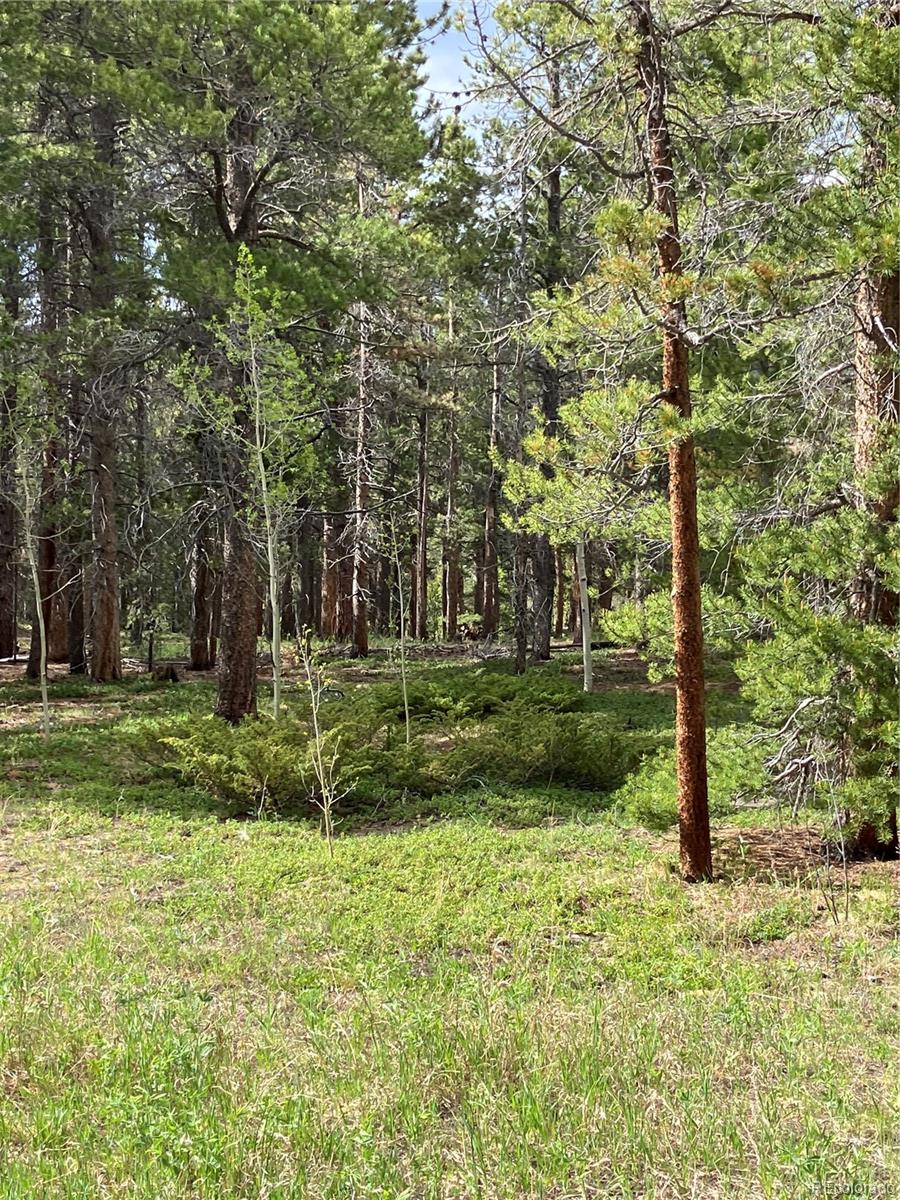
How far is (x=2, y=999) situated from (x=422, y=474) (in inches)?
781

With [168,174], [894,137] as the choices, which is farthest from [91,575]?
[894,137]

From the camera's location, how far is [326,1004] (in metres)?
4.28

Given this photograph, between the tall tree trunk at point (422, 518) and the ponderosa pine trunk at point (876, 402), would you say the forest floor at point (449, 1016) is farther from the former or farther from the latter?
the tall tree trunk at point (422, 518)

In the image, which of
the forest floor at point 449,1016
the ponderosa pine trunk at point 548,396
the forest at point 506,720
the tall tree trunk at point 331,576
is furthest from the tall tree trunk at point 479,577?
the forest floor at point 449,1016

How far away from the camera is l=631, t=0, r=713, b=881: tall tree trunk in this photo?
6.03 meters

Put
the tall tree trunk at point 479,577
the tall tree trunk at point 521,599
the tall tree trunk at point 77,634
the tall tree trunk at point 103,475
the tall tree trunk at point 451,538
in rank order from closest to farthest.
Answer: the tall tree trunk at point 103,475
the tall tree trunk at point 521,599
the tall tree trunk at point 77,634
the tall tree trunk at point 451,538
the tall tree trunk at point 479,577

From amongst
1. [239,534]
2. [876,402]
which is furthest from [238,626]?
[876,402]

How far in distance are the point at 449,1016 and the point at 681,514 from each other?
12.4 feet

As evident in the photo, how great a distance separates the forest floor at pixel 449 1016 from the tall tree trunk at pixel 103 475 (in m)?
9.79

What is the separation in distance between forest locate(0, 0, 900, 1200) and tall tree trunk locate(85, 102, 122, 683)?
0.33m

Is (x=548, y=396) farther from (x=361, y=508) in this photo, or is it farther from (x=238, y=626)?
(x=238, y=626)

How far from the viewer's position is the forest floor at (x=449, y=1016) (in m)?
2.93

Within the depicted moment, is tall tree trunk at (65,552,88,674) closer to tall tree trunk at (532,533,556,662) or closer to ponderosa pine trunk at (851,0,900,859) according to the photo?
tall tree trunk at (532,533,556,662)

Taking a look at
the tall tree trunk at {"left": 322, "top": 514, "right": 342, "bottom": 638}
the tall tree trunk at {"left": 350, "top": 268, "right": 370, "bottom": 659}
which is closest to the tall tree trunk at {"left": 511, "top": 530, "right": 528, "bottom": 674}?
the tall tree trunk at {"left": 350, "top": 268, "right": 370, "bottom": 659}
